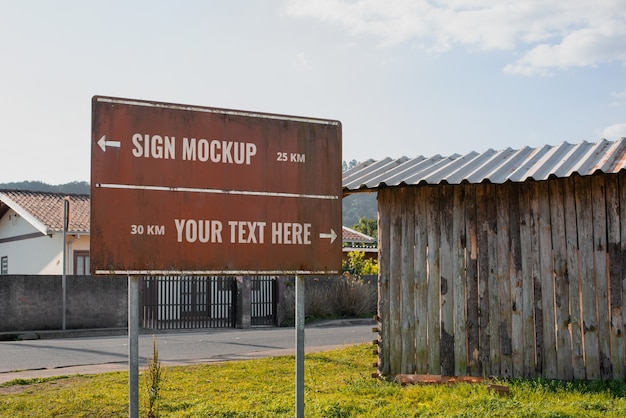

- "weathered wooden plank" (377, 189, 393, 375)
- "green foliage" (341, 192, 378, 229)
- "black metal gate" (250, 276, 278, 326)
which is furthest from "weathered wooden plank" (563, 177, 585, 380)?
"green foliage" (341, 192, 378, 229)

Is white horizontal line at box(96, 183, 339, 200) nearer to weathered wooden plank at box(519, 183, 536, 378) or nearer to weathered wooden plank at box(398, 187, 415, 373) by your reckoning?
weathered wooden plank at box(398, 187, 415, 373)

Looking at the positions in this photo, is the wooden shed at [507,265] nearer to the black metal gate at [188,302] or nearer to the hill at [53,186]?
the black metal gate at [188,302]

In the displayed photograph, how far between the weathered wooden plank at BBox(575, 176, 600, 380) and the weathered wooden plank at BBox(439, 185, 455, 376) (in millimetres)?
1577

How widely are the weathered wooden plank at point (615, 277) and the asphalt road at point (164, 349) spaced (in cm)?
671

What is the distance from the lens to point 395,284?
9.64 metres

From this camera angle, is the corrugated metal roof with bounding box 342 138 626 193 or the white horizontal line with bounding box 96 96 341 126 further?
the corrugated metal roof with bounding box 342 138 626 193

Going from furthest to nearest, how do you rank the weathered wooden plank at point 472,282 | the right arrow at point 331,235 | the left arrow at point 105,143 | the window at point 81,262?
the window at point 81,262
the weathered wooden plank at point 472,282
the right arrow at point 331,235
the left arrow at point 105,143

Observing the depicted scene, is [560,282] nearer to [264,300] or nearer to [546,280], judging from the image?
[546,280]

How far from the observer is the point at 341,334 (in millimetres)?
17891

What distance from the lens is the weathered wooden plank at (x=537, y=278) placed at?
884 cm

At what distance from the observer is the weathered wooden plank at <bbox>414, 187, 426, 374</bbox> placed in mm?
9406

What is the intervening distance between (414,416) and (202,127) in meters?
3.53

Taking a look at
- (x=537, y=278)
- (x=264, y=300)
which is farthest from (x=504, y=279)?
(x=264, y=300)

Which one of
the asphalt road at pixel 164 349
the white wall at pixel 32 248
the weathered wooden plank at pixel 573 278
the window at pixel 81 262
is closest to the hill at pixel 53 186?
the white wall at pixel 32 248
